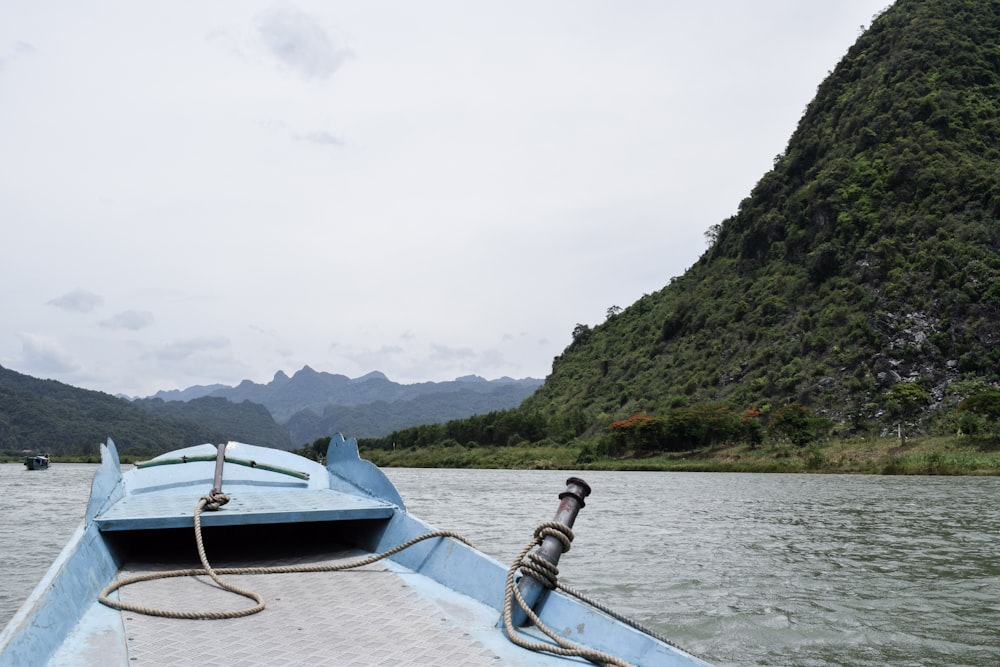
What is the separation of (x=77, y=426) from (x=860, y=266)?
5690 inches

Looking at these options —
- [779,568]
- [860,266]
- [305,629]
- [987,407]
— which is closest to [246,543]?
[305,629]

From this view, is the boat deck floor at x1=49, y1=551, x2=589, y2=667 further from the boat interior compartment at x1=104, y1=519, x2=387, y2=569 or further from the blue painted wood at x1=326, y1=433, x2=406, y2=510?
the blue painted wood at x1=326, y1=433, x2=406, y2=510

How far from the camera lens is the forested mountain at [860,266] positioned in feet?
189

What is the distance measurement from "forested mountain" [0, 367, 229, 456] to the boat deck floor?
123 meters

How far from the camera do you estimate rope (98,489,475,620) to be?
4156mm

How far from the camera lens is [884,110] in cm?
8156

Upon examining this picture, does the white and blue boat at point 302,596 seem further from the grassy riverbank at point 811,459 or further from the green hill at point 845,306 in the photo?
the green hill at point 845,306

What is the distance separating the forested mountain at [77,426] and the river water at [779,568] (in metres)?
113

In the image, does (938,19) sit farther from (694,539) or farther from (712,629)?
(712,629)

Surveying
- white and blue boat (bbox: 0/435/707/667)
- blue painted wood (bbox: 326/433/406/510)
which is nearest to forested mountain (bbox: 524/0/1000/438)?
blue painted wood (bbox: 326/433/406/510)

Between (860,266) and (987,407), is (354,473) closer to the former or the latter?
(987,407)

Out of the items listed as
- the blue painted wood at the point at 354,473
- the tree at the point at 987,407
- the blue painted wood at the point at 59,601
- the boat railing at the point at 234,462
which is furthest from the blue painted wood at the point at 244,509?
the tree at the point at 987,407

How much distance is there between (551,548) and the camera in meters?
4.13

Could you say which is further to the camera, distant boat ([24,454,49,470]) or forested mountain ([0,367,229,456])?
forested mountain ([0,367,229,456])
